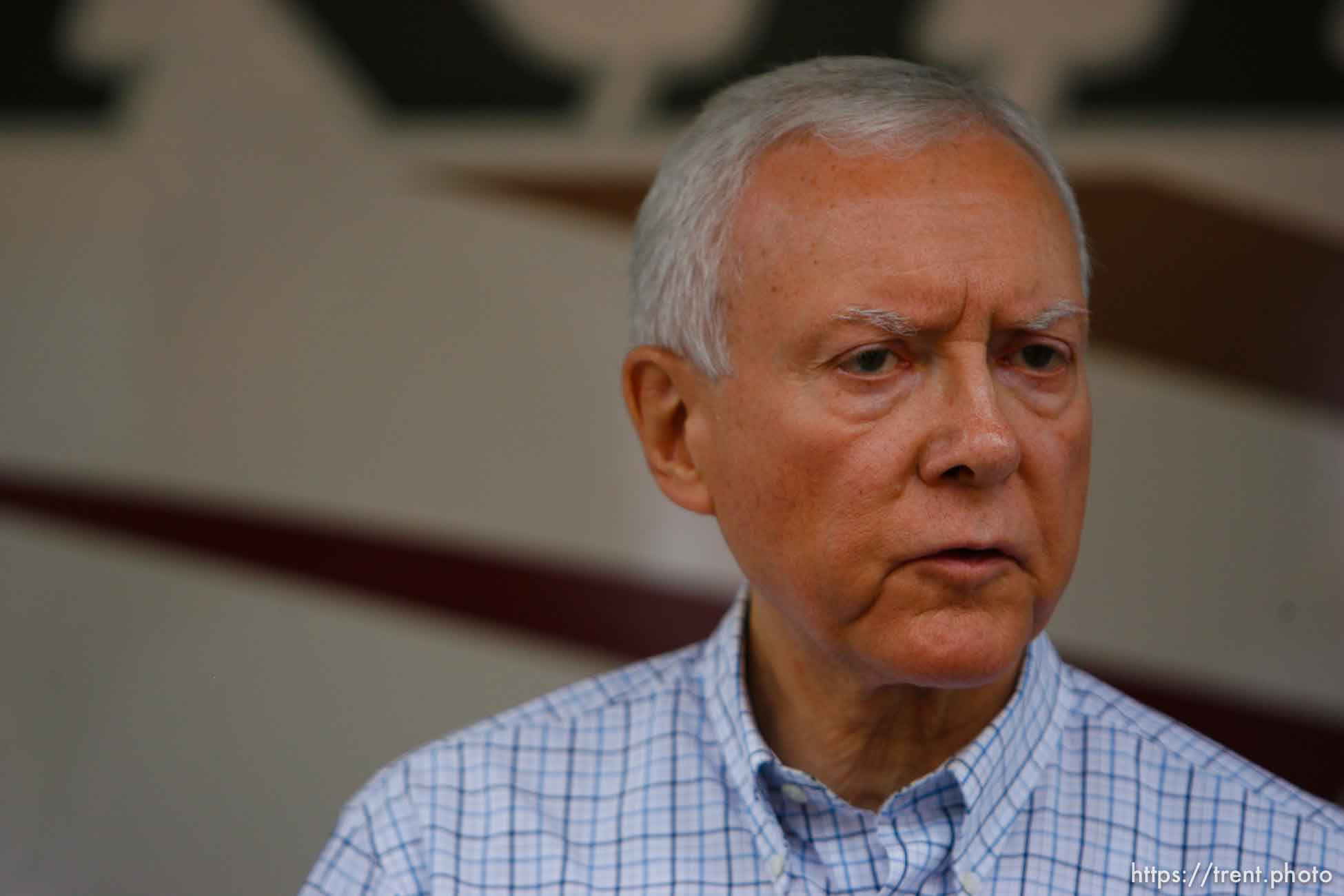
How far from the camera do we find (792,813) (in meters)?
1.64

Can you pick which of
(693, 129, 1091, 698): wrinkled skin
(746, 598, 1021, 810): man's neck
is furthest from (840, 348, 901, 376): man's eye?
(746, 598, 1021, 810): man's neck

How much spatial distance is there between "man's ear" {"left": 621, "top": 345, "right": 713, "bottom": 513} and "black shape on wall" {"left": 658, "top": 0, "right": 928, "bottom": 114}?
110 centimetres

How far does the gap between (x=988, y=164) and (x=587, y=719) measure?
33.0 inches

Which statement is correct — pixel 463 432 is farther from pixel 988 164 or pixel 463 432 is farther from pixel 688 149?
pixel 988 164

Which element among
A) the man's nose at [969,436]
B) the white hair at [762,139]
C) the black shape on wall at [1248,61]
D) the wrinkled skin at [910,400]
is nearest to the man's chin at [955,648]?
the wrinkled skin at [910,400]

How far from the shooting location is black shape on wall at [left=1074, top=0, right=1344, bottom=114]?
99.1 inches

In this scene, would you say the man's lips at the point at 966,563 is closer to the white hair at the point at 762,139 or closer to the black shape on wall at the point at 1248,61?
the white hair at the point at 762,139

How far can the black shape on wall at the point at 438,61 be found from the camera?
2760 mm

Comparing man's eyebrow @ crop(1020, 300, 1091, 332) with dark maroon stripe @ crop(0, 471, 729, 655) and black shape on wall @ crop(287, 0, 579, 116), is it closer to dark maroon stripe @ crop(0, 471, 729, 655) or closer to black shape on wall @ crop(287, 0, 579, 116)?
dark maroon stripe @ crop(0, 471, 729, 655)

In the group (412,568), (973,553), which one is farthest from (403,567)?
(973,553)

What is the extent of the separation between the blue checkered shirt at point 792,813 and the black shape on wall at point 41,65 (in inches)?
69.6

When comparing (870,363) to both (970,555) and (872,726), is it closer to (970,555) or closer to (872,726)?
(970,555)

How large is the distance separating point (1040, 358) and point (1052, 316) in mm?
60

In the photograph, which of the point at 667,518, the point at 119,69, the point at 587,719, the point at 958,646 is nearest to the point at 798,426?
the point at 958,646
